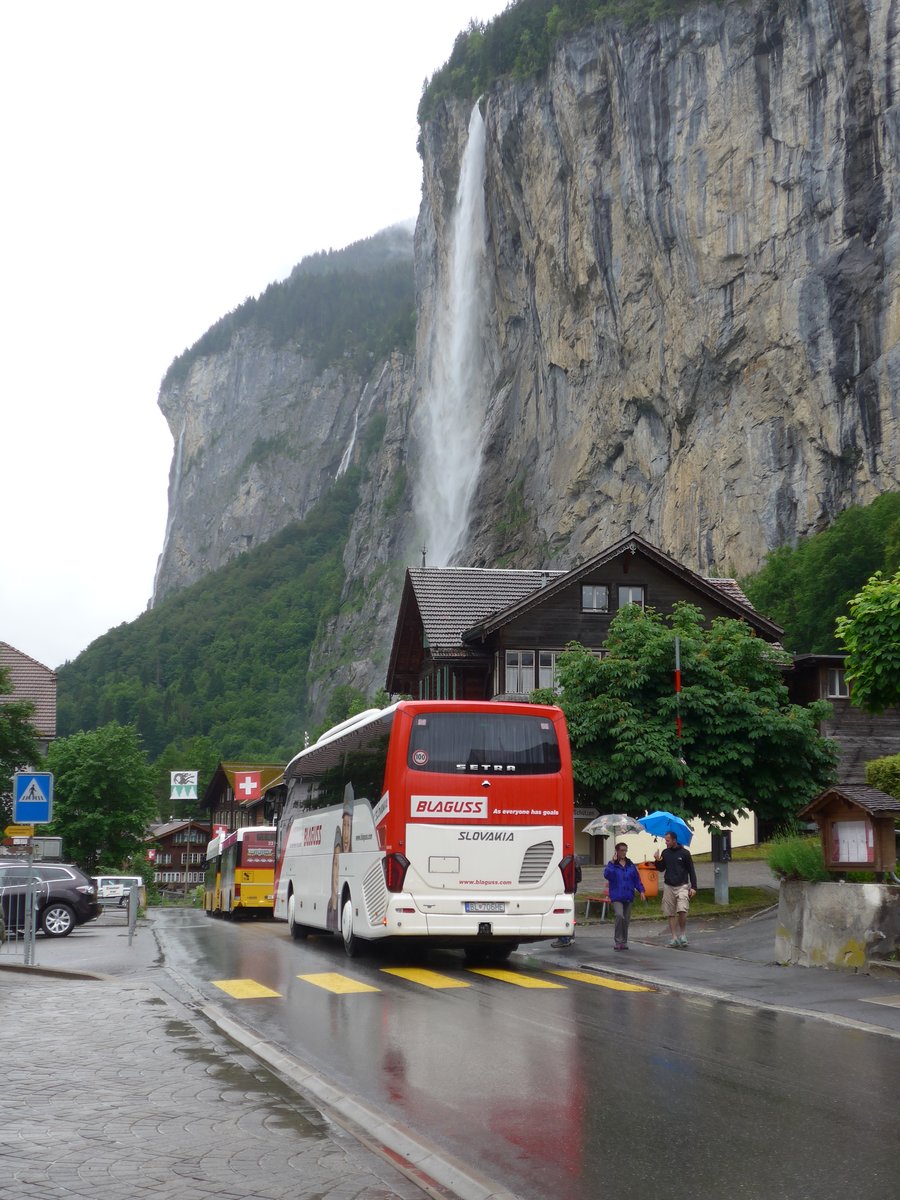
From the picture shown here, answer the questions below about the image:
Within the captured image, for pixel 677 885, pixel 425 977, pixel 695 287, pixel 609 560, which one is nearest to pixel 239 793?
pixel 609 560

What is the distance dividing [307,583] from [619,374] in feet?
318

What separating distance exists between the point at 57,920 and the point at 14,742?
62.7 feet

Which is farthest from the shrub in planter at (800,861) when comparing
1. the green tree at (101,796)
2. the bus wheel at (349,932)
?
the green tree at (101,796)

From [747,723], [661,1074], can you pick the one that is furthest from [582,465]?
[661,1074]

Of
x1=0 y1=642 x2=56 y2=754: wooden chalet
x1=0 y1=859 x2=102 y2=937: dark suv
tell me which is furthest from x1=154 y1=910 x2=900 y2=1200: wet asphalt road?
x1=0 y1=642 x2=56 y2=754: wooden chalet

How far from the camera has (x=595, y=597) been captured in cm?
4659

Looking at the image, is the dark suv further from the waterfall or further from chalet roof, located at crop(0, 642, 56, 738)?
the waterfall

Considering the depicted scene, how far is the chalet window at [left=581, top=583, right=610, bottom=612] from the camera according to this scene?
46438 mm

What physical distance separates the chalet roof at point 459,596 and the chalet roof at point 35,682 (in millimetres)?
23840

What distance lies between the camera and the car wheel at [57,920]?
93.4 ft

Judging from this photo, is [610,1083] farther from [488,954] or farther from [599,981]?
[488,954]

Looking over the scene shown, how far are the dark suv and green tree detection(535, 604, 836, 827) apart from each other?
1110cm

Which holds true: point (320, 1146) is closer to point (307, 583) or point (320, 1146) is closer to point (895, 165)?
point (895, 165)

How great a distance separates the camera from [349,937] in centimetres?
1970
